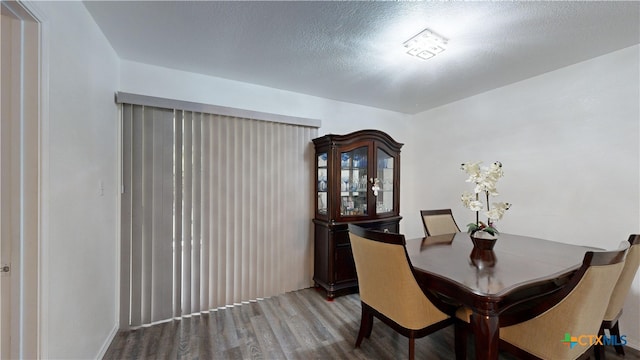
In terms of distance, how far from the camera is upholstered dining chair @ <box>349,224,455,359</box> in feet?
4.90

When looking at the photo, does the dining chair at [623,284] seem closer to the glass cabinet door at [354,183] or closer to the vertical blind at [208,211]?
the glass cabinet door at [354,183]

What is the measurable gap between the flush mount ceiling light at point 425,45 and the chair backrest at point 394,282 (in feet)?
4.73

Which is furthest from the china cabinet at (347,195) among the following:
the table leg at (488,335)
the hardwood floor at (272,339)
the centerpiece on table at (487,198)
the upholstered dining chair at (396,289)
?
the table leg at (488,335)

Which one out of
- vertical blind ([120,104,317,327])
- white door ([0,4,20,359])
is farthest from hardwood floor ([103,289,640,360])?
white door ([0,4,20,359])

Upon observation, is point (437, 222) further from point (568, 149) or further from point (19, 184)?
point (19, 184)

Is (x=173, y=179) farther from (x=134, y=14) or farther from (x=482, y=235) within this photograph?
(x=482, y=235)

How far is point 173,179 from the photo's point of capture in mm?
2338

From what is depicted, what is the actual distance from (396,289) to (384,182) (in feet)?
5.95

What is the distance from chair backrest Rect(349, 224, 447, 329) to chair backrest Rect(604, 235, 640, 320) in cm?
108

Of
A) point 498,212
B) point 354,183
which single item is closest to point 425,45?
point 498,212

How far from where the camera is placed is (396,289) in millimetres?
1549

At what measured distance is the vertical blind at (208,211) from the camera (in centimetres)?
221

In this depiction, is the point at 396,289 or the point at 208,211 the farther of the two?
the point at 208,211

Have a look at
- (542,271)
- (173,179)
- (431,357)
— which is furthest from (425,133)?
(173,179)
